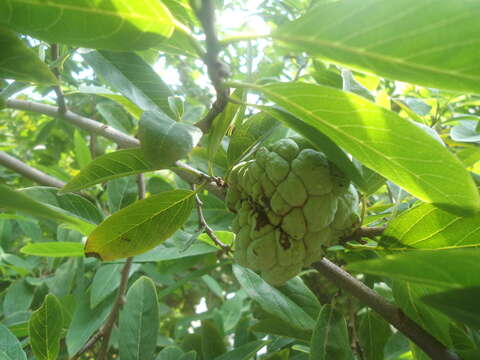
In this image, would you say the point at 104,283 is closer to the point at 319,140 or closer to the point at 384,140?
the point at 319,140

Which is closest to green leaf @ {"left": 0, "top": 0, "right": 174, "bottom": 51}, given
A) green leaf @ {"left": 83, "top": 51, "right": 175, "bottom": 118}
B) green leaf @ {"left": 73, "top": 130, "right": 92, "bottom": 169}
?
green leaf @ {"left": 83, "top": 51, "right": 175, "bottom": 118}

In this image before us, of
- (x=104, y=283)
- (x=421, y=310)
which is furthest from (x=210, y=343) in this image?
(x=421, y=310)

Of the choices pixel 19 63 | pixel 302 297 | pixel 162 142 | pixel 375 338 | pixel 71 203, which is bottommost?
pixel 375 338

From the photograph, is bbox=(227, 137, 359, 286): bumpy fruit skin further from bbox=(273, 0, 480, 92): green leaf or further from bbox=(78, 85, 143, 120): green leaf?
bbox=(78, 85, 143, 120): green leaf

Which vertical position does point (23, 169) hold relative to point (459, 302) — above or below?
below

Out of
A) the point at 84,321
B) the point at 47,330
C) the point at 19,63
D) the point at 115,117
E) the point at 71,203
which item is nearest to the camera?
the point at 19,63

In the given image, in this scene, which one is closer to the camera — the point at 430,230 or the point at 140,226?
the point at 430,230

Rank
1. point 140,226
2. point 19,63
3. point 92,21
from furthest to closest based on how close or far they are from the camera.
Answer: point 140,226
point 19,63
point 92,21

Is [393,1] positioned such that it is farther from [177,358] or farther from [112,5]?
[177,358]

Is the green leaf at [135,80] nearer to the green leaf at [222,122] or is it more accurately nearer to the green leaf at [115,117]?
the green leaf at [222,122]
